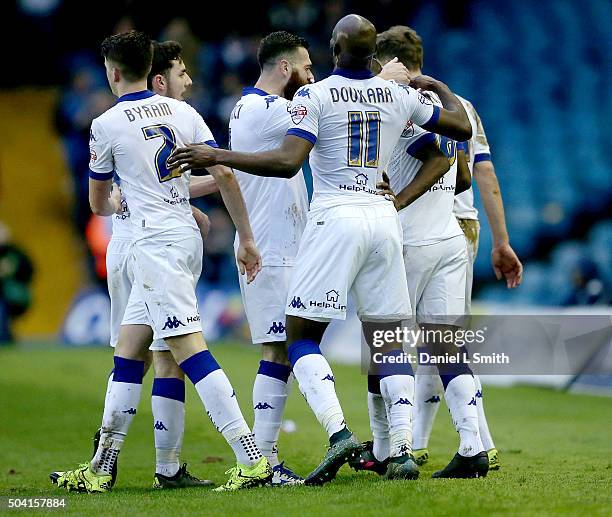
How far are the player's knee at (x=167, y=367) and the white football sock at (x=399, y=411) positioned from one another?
1356 mm

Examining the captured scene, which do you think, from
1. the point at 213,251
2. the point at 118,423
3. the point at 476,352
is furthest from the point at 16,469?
the point at 213,251

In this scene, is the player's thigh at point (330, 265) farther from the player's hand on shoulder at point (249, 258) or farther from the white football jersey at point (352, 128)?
the player's hand on shoulder at point (249, 258)

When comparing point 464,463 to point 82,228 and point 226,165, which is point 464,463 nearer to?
point 226,165

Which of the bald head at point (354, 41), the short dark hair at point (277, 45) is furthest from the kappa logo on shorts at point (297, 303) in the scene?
the short dark hair at point (277, 45)

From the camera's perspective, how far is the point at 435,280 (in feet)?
23.2

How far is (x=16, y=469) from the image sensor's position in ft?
26.2

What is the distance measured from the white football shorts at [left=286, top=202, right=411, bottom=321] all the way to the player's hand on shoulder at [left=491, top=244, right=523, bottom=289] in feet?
5.44

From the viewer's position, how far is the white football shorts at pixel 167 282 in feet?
20.8

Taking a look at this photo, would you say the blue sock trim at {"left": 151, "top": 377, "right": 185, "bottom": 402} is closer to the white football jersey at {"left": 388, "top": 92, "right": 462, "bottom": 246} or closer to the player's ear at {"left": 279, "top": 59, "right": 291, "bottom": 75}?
the white football jersey at {"left": 388, "top": 92, "right": 462, "bottom": 246}

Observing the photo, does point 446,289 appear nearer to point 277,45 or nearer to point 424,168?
point 424,168

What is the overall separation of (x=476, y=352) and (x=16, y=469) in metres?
5.94

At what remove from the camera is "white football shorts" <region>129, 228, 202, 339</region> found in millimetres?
6332

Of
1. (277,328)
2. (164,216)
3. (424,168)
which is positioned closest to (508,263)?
(424,168)

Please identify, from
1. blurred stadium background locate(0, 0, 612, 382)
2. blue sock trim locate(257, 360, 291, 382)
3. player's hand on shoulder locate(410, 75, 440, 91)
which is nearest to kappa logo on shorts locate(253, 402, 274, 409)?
blue sock trim locate(257, 360, 291, 382)
